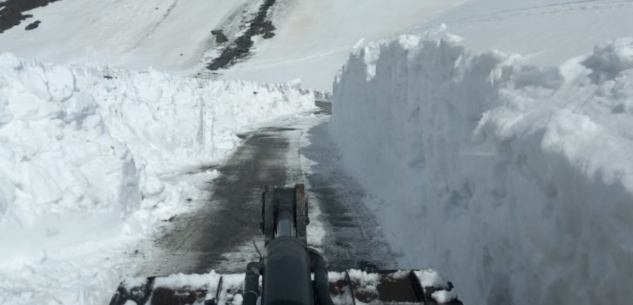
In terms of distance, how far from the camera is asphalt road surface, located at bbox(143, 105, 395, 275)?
26.6 ft

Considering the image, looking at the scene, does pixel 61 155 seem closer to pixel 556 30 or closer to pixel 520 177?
pixel 520 177

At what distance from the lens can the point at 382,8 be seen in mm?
60094

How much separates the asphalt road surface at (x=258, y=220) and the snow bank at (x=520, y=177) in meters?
0.67

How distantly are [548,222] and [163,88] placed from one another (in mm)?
15154

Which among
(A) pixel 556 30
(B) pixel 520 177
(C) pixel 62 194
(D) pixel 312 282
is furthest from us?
(C) pixel 62 194

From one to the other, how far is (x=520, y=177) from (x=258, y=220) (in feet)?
19.7

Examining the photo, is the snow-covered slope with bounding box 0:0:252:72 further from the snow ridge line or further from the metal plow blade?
the metal plow blade

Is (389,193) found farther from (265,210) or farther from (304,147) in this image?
(304,147)

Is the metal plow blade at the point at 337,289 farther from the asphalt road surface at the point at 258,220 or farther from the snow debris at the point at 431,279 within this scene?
the asphalt road surface at the point at 258,220

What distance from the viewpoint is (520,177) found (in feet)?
16.0

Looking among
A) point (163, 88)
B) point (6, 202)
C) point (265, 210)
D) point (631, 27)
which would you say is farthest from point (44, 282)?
point (163, 88)

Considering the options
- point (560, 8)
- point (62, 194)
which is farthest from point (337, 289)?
point (560, 8)

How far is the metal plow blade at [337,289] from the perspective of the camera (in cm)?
446

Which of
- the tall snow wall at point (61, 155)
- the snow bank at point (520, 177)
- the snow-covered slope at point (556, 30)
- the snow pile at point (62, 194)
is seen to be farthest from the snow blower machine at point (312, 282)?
the tall snow wall at point (61, 155)
